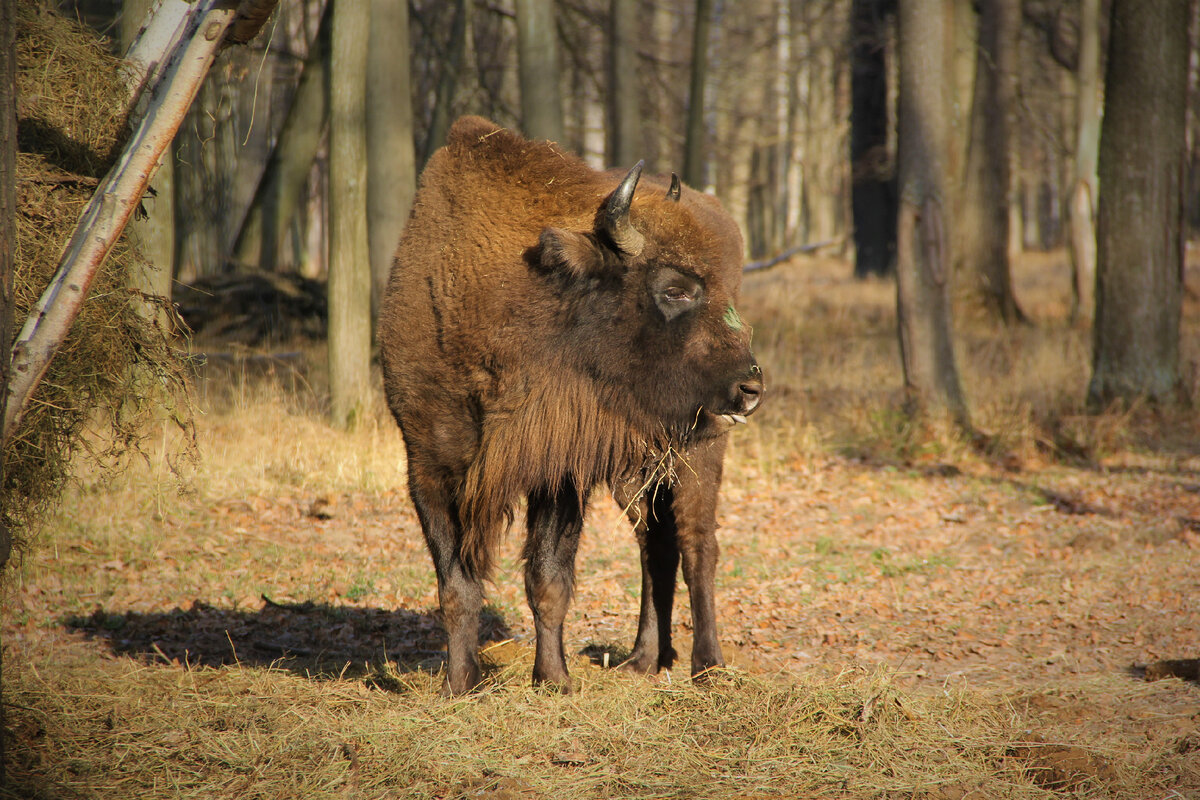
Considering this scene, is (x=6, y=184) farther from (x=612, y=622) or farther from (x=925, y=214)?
(x=925, y=214)

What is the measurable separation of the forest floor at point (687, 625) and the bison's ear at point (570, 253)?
4.92 feet

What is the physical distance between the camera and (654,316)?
175 inches

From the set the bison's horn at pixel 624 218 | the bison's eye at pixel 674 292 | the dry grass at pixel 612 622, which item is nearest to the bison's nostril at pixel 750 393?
the bison's eye at pixel 674 292

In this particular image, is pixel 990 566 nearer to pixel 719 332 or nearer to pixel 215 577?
pixel 719 332

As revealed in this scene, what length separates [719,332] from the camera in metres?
4.39

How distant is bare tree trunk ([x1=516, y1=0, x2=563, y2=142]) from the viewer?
12.8 metres

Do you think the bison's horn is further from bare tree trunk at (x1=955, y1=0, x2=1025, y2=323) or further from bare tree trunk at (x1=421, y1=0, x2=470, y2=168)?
bare tree trunk at (x1=421, y1=0, x2=470, y2=168)

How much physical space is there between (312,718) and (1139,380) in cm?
979

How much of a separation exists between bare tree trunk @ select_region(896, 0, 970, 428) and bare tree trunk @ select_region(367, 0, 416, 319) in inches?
204

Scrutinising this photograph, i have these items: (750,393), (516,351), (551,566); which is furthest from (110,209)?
(750,393)

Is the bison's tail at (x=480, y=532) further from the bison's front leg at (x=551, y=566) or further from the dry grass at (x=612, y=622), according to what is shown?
the dry grass at (x=612, y=622)

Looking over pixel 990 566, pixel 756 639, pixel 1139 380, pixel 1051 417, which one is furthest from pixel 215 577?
pixel 1139 380

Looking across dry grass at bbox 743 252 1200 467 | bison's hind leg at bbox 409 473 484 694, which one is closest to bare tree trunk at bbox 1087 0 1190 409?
dry grass at bbox 743 252 1200 467

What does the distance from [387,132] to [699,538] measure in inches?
289
